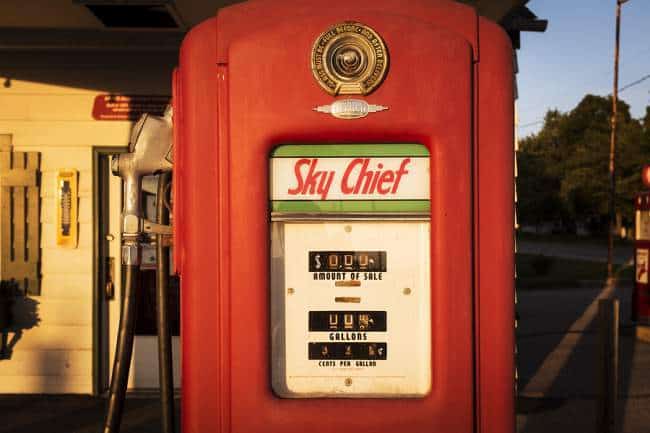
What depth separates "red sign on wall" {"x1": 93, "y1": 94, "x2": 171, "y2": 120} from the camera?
705cm

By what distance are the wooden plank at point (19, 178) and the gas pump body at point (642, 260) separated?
29.4 feet

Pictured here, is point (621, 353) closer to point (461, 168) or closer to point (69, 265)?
point (69, 265)

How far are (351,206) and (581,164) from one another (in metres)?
52.6

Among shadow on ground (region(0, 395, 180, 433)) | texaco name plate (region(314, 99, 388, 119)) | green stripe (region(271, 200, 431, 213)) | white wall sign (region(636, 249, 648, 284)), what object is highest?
texaco name plate (region(314, 99, 388, 119))

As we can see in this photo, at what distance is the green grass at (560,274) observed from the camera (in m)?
21.3

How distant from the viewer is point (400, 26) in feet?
8.27

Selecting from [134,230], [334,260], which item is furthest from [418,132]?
[134,230]

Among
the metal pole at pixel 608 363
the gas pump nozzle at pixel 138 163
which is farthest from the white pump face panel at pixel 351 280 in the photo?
the metal pole at pixel 608 363

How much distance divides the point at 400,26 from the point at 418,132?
0.35m

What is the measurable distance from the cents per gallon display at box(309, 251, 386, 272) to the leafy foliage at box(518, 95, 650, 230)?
45637 millimetres

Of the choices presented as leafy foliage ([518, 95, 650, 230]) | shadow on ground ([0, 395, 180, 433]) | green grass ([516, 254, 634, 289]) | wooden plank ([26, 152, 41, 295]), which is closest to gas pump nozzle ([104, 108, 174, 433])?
shadow on ground ([0, 395, 180, 433])

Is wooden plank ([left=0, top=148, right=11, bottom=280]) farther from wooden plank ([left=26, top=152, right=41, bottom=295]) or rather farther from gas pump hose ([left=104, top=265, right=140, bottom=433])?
gas pump hose ([left=104, top=265, right=140, bottom=433])

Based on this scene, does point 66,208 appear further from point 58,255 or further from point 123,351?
point 123,351

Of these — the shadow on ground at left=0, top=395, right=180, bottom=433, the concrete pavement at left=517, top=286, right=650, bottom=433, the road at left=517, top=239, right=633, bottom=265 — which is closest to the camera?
the shadow on ground at left=0, top=395, right=180, bottom=433
